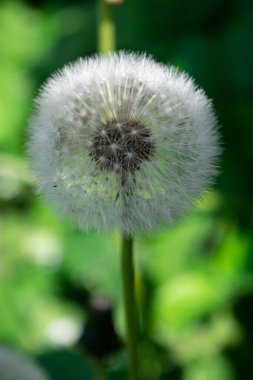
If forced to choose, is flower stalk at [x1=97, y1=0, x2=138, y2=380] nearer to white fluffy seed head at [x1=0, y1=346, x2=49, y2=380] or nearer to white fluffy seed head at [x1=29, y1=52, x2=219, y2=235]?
white fluffy seed head at [x1=29, y1=52, x2=219, y2=235]

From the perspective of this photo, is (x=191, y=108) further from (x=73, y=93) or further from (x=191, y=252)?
(x=191, y=252)

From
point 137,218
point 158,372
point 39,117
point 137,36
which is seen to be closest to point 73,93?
point 39,117

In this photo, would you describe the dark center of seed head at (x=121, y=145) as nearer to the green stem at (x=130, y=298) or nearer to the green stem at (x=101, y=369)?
the green stem at (x=130, y=298)

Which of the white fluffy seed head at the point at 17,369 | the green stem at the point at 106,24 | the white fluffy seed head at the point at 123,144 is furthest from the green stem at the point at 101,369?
the green stem at the point at 106,24

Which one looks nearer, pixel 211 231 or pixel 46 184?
A: pixel 46 184

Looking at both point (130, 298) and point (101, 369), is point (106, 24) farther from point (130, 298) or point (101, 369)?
point (130, 298)

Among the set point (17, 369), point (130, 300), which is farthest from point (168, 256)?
point (130, 300)

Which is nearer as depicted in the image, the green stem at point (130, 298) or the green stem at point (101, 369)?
the green stem at point (130, 298)
